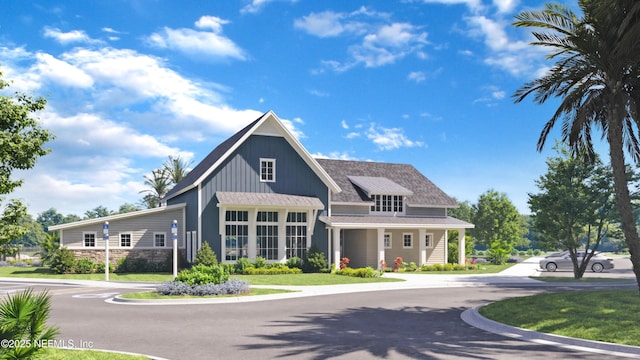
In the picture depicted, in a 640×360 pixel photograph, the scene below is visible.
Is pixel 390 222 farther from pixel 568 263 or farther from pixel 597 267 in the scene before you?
pixel 597 267

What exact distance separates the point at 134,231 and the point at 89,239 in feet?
8.83

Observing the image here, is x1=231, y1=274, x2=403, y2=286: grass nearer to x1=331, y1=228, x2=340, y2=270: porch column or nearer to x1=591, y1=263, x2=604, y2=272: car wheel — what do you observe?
x1=331, y1=228, x2=340, y2=270: porch column

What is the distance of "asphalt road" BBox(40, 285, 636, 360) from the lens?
10.8 metres

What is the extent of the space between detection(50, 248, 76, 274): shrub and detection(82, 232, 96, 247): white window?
3.53 ft

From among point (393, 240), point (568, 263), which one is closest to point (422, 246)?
point (393, 240)

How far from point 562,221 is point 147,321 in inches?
993

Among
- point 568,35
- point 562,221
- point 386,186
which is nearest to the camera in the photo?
point 568,35

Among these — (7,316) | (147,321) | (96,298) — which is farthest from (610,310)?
(96,298)

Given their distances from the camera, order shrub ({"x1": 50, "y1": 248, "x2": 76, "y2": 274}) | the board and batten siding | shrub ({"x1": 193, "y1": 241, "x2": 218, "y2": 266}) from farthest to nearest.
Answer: the board and batten siding → shrub ({"x1": 50, "y1": 248, "x2": 76, "y2": 274}) → shrub ({"x1": 193, "y1": 241, "x2": 218, "y2": 266})

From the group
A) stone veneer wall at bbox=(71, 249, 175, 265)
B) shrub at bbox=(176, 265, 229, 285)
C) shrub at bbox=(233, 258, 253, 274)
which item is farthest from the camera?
stone veneer wall at bbox=(71, 249, 175, 265)

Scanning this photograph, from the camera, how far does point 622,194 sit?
16234 millimetres

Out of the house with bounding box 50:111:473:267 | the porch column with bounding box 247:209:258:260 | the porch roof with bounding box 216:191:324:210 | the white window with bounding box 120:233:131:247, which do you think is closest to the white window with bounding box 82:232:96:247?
the house with bounding box 50:111:473:267

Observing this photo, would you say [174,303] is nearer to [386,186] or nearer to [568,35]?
[568,35]

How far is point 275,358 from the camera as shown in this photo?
10.3m
